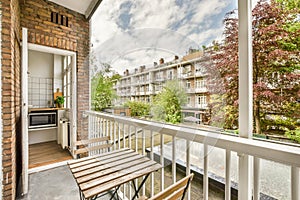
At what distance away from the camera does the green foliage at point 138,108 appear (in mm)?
1258

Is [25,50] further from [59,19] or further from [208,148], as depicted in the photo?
[208,148]

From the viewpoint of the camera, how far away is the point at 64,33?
2.98m

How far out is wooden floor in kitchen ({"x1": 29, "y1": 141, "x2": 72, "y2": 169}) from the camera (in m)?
3.00

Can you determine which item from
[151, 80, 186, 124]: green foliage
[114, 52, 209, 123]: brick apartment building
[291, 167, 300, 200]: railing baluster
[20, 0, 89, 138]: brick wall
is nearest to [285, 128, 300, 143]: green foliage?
[291, 167, 300, 200]: railing baluster

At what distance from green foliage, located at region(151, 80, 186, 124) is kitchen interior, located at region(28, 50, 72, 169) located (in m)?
2.95

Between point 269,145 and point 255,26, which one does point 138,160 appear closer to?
point 269,145

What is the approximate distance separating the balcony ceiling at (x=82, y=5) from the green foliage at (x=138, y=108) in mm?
2388

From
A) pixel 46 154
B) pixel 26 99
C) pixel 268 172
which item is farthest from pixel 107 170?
pixel 46 154

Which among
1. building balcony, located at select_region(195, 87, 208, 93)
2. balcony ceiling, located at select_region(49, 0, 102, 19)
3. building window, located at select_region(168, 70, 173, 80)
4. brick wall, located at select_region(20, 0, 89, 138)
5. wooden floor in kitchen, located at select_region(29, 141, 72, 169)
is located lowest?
wooden floor in kitchen, located at select_region(29, 141, 72, 169)

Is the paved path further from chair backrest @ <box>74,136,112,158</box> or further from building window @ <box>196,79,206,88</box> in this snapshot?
chair backrest @ <box>74,136,112,158</box>

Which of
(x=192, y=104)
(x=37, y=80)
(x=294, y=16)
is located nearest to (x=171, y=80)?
(x=192, y=104)

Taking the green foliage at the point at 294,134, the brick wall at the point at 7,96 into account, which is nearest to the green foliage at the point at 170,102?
the green foliage at the point at 294,134

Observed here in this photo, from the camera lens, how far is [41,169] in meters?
2.80

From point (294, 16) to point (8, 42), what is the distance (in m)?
2.60
